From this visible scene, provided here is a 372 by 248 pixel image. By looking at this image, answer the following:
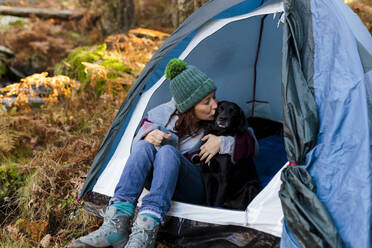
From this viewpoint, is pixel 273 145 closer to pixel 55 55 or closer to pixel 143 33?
pixel 143 33

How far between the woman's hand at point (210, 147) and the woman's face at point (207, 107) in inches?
5.7

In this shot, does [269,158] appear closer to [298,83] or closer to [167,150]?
[167,150]

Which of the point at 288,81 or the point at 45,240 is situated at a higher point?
the point at 288,81

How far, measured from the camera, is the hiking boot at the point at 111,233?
192 cm

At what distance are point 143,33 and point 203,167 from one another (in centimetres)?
344

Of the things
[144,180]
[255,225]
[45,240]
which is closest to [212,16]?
[144,180]

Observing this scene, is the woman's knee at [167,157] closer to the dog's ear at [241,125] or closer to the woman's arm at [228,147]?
the woman's arm at [228,147]

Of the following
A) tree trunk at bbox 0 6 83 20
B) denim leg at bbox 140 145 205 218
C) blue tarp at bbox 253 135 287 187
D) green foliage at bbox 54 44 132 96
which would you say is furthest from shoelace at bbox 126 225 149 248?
tree trunk at bbox 0 6 83 20

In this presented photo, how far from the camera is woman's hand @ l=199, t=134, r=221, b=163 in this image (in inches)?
90.4

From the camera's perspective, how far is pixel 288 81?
1832 mm

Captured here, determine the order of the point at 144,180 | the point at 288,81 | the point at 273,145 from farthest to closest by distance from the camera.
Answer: the point at 273,145 < the point at 144,180 < the point at 288,81

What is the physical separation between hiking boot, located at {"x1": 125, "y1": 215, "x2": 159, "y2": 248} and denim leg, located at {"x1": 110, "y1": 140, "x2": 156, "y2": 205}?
176 millimetres

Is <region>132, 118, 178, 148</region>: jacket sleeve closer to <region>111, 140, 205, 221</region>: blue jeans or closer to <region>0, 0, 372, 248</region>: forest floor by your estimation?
<region>111, 140, 205, 221</region>: blue jeans

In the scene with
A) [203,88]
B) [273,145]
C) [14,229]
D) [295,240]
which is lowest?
[14,229]
